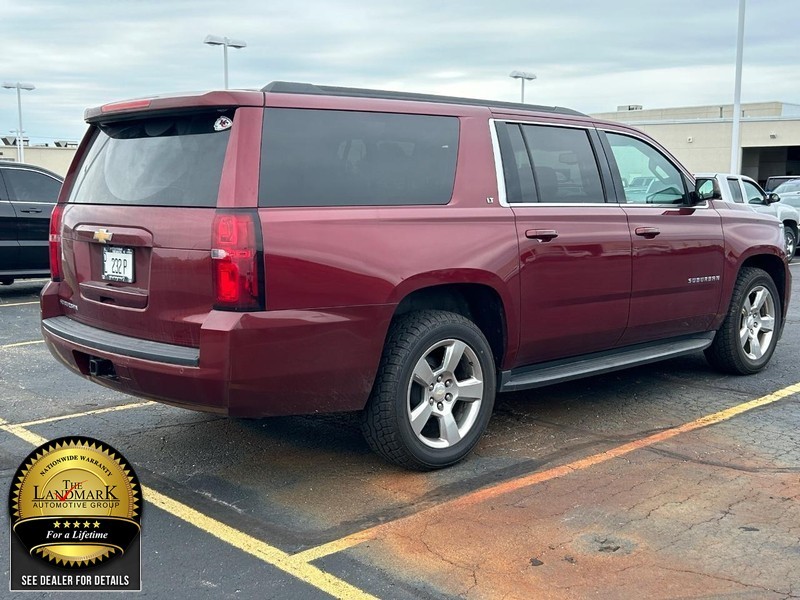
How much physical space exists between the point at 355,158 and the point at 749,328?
3.88 metres

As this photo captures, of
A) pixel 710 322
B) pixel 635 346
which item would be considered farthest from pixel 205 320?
pixel 710 322

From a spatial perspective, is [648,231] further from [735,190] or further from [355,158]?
[735,190]

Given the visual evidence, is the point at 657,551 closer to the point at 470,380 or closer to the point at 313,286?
the point at 470,380

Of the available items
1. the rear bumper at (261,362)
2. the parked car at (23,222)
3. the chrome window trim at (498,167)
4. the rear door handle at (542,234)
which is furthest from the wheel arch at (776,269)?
the parked car at (23,222)

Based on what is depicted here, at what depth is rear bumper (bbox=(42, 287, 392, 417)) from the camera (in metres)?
3.80

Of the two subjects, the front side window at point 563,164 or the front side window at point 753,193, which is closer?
the front side window at point 563,164

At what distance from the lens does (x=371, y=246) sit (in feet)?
13.6

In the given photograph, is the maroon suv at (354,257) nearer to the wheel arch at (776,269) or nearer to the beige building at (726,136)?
the wheel arch at (776,269)

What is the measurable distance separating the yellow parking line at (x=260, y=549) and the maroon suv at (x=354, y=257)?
494 mm

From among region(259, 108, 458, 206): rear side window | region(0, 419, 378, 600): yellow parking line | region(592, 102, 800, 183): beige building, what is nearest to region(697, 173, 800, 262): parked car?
region(259, 108, 458, 206): rear side window

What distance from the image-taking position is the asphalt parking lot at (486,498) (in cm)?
338

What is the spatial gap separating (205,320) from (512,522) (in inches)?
64.3

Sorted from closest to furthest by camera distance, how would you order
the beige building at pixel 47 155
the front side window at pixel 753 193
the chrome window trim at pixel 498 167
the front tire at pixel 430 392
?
the front tire at pixel 430 392, the chrome window trim at pixel 498 167, the front side window at pixel 753 193, the beige building at pixel 47 155

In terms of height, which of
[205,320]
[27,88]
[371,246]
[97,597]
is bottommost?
[97,597]
